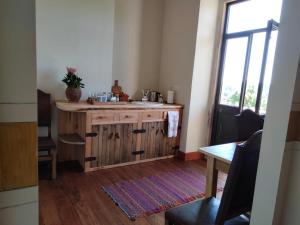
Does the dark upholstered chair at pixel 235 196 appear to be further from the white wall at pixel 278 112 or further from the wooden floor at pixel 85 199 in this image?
the wooden floor at pixel 85 199

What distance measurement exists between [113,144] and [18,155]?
2.64 meters

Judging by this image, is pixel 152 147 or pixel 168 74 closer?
pixel 152 147

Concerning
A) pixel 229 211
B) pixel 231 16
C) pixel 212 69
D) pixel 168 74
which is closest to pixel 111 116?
pixel 168 74

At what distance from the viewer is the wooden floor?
2.04 meters

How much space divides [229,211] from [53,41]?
2.99m

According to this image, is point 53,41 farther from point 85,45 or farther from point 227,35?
point 227,35

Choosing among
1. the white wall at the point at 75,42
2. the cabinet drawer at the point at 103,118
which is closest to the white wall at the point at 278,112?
the cabinet drawer at the point at 103,118

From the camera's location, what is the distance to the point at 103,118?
3.01m

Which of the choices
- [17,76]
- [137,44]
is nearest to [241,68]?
[137,44]

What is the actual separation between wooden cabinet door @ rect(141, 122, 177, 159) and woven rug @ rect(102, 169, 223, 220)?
510mm

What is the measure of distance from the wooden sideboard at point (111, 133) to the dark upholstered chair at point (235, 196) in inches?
71.6

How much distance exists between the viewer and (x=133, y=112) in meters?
3.25

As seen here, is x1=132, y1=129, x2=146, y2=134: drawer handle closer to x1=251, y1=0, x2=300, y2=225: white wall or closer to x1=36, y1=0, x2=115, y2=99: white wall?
x1=36, y1=0, x2=115, y2=99: white wall

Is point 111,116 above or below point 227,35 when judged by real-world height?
below
